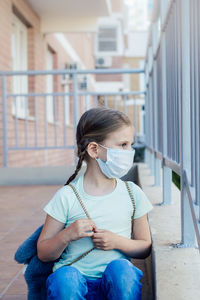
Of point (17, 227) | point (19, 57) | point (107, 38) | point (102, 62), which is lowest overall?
point (17, 227)

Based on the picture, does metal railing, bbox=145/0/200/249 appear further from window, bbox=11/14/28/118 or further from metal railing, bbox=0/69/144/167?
window, bbox=11/14/28/118

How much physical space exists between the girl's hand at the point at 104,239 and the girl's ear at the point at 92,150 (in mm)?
262

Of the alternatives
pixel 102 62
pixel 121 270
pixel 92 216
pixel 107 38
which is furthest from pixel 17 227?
pixel 102 62

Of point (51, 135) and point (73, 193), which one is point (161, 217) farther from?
point (51, 135)

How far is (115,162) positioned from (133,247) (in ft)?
0.97

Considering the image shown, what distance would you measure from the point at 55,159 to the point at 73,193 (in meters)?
8.40

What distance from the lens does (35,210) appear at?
A: 3.74m

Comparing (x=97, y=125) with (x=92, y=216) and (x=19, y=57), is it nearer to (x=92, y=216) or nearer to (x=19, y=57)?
(x=92, y=216)

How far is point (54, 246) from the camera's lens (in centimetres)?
142

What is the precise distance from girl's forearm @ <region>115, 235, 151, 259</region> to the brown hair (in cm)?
30

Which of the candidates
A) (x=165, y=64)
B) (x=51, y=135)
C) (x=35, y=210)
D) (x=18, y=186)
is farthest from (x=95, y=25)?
(x=165, y=64)

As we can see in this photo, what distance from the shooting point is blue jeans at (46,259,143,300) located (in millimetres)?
1316

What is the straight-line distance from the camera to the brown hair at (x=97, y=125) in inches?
59.5

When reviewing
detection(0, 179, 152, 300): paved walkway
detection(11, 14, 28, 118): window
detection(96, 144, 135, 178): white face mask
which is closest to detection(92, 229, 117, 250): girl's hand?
detection(96, 144, 135, 178): white face mask
